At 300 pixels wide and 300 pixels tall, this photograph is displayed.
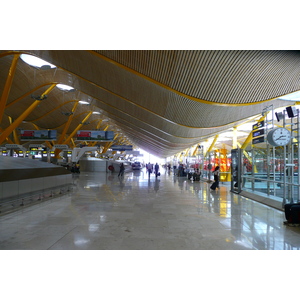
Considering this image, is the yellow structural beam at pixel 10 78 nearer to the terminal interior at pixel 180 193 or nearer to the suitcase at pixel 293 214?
the terminal interior at pixel 180 193

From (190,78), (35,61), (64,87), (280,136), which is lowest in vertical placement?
(280,136)

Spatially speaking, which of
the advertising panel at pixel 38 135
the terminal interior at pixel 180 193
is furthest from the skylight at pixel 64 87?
the terminal interior at pixel 180 193

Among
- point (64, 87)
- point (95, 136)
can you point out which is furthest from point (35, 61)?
point (95, 136)

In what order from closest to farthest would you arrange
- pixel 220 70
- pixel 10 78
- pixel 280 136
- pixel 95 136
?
1. pixel 280 136
2. pixel 220 70
3. pixel 10 78
4. pixel 95 136

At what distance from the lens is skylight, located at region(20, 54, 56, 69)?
68.8ft

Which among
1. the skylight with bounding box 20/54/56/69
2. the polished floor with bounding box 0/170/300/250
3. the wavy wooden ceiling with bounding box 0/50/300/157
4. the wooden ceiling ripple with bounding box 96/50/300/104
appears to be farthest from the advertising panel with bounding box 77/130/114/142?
the polished floor with bounding box 0/170/300/250

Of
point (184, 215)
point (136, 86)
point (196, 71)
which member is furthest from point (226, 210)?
point (136, 86)

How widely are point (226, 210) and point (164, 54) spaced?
5.99 m

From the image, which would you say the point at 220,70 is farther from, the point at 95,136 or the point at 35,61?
the point at 95,136

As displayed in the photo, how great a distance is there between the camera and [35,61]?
71.3 feet

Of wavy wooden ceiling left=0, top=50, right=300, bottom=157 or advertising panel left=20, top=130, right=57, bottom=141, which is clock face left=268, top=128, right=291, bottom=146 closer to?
wavy wooden ceiling left=0, top=50, right=300, bottom=157

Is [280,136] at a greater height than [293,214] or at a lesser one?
greater

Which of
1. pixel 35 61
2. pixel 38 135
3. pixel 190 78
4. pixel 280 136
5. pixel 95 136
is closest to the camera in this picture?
pixel 280 136

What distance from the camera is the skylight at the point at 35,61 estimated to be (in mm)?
20972
